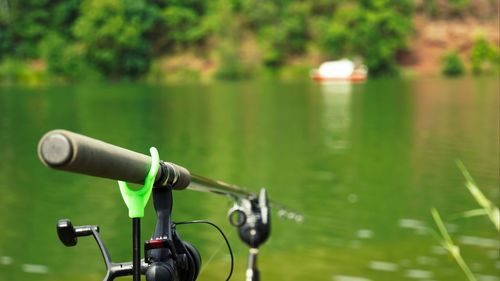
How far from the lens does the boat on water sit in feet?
240

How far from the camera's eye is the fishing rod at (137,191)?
1.27 metres

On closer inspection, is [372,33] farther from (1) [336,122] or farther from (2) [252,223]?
(2) [252,223]

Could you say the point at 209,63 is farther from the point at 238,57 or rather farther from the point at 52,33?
the point at 52,33

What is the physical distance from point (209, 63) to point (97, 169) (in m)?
79.2

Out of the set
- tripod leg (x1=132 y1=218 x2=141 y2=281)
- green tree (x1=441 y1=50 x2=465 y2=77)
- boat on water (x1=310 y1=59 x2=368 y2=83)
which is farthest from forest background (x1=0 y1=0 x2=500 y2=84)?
tripod leg (x1=132 y1=218 x2=141 y2=281)

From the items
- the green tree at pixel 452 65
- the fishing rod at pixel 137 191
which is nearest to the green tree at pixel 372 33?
the green tree at pixel 452 65

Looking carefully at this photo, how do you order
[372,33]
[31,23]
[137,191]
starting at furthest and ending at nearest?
[31,23] → [372,33] → [137,191]

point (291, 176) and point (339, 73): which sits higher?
point (339, 73)

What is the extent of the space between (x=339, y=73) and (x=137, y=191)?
7268 centimetres

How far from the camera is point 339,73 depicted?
73562mm

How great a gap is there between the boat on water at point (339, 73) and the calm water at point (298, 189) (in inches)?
1566

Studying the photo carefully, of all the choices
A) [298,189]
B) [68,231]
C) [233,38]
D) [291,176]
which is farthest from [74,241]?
[233,38]

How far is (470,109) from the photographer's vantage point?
3356cm

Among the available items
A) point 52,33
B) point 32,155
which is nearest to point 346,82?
point 52,33
